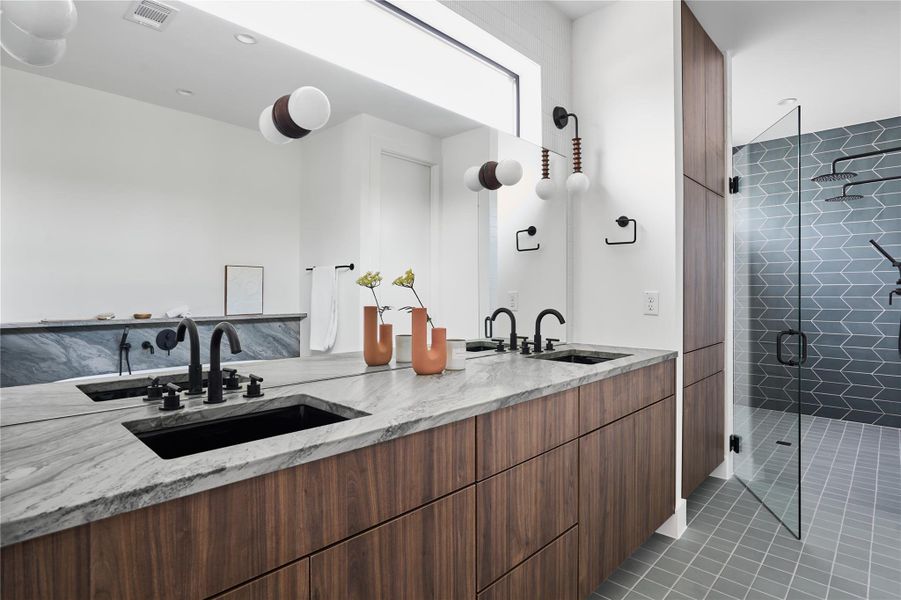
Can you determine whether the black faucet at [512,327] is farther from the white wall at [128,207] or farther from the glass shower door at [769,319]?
the glass shower door at [769,319]

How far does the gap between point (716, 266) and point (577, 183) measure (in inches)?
44.4

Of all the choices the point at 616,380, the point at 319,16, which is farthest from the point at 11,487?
the point at 616,380

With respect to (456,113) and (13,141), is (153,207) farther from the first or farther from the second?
(456,113)

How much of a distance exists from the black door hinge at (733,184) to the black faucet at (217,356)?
3.14 m

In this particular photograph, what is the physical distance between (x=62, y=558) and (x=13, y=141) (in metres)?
0.76

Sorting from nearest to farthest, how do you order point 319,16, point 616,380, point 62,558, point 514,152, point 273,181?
point 62,558, point 273,181, point 319,16, point 616,380, point 514,152

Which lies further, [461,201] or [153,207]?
[461,201]

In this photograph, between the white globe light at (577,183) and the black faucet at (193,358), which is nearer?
the black faucet at (193,358)

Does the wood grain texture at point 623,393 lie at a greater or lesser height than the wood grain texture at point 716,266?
lesser

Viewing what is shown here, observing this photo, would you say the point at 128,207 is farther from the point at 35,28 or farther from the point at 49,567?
the point at 49,567

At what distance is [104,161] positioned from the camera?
1.00 m

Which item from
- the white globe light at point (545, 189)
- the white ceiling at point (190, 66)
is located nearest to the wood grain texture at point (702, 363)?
the white globe light at point (545, 189)

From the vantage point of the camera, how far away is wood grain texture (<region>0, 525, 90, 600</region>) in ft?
1.93

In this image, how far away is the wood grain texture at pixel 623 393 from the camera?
171 centimetres
